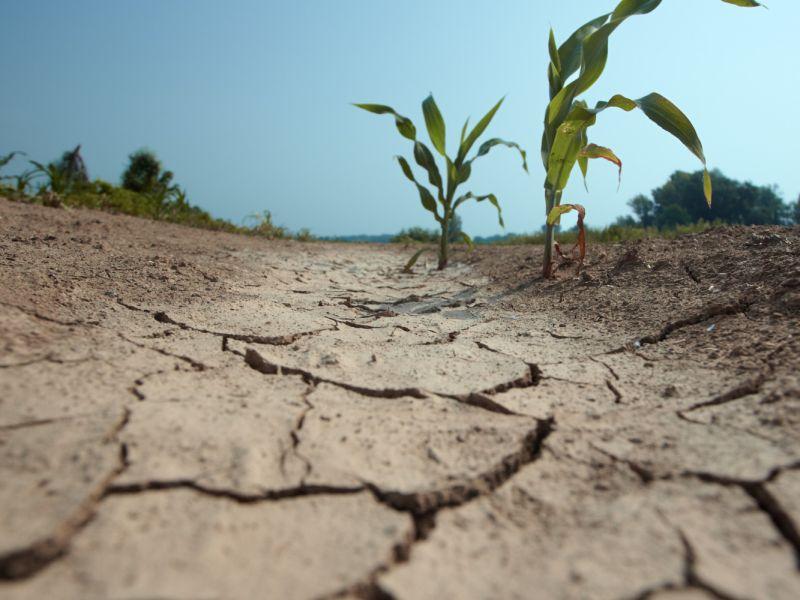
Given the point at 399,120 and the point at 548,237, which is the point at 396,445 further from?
the point at 399,120

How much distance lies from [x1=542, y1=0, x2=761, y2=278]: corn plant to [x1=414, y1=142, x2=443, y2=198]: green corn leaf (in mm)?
1141

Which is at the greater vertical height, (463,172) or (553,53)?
(553,53)

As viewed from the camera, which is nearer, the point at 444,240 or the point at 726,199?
the point at 444,240

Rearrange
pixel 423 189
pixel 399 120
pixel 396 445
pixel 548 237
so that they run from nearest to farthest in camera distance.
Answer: pixel 396 445 → pixel 548 237 → pixel 399 120 → pixel 423 189

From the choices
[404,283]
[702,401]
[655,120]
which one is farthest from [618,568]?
[404,283]

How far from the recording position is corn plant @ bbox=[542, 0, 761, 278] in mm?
2430

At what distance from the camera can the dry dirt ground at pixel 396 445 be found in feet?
2.66

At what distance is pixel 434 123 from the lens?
393cm

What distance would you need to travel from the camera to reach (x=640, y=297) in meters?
2.45

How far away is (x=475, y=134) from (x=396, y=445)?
319 cm

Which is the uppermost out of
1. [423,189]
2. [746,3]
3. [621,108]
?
[746,3]

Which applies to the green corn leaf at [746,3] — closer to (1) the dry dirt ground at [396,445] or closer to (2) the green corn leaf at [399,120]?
(1) the dry dirt ground at [396,445]

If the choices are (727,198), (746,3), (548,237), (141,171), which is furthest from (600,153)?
(727,198)

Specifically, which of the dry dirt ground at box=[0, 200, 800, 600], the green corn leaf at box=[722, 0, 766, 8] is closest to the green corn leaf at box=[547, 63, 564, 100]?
the green corn leaf at box=[722, 0, 766, 8]
